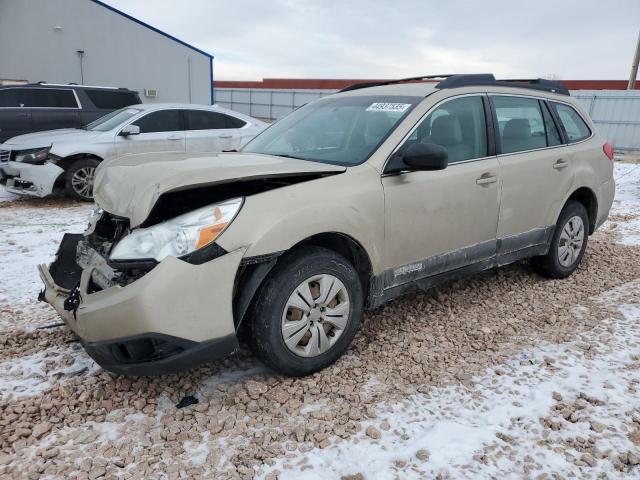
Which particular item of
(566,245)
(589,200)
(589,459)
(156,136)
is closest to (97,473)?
(589,459)

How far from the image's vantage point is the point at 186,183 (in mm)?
2516

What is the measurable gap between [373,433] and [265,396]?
2.19ft

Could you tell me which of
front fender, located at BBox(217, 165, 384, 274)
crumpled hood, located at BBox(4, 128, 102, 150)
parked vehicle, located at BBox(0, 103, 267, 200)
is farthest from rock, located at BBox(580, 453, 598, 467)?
crumpled hood, located at BBox(4, 128, 102, 150)

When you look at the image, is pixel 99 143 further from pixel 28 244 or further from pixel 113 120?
pixel 28 244

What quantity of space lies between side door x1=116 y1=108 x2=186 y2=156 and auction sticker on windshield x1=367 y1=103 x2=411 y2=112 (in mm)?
5173

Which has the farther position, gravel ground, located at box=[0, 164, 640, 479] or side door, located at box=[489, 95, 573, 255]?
side door, located at box=[489, 95, 573, 255]

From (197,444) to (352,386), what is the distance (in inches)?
37.2

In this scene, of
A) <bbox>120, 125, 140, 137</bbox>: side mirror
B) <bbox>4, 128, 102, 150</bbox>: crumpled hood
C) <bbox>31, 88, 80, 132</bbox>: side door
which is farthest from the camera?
<bbox>31, 88, 80, 132</bbox>: side door

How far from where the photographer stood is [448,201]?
347 cm

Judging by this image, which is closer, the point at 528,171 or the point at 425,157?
the point at 425,157

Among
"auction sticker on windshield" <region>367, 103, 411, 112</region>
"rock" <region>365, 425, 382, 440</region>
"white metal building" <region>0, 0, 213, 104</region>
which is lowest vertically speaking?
"rock" <region>365, 425, 382, 440</region>

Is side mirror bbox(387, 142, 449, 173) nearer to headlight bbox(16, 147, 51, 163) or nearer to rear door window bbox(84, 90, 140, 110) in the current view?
headlight bbox(16, 147, 51, 163)

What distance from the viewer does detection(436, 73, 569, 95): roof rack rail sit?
3723 millimetres

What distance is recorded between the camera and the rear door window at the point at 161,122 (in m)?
8.27
